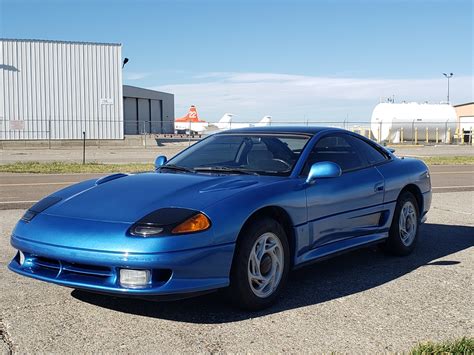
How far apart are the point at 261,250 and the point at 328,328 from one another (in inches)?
29.6

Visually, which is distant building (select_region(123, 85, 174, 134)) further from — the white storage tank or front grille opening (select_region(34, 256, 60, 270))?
front grille opening (select_region(34, 256, 60, 270))

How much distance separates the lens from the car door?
496 centimetres

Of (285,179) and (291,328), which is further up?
(285,179)

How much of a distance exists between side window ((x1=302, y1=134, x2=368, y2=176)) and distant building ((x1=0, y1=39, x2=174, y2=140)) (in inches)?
1264

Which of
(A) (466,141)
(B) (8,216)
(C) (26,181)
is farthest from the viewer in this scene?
(A) (466,141)

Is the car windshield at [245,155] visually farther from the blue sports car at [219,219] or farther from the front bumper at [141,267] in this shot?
the front bumper at [141,267]

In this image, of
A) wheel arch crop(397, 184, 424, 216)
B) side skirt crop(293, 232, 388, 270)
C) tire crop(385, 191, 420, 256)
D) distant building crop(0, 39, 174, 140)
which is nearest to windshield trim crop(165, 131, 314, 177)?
side skirt crop(293, 232, 388, 270)

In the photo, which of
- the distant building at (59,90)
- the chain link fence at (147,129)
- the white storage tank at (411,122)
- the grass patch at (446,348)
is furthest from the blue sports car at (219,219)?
the white storage tank at (411,122)

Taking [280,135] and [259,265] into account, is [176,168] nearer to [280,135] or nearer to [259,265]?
[280,135]

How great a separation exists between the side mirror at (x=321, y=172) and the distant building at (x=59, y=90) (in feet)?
108

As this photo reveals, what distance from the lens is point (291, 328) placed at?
4000 mm

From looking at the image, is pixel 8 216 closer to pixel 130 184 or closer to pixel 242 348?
pixel 130 184

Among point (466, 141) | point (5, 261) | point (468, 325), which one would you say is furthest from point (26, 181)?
point (466, 141)

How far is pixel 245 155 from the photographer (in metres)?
5.42
